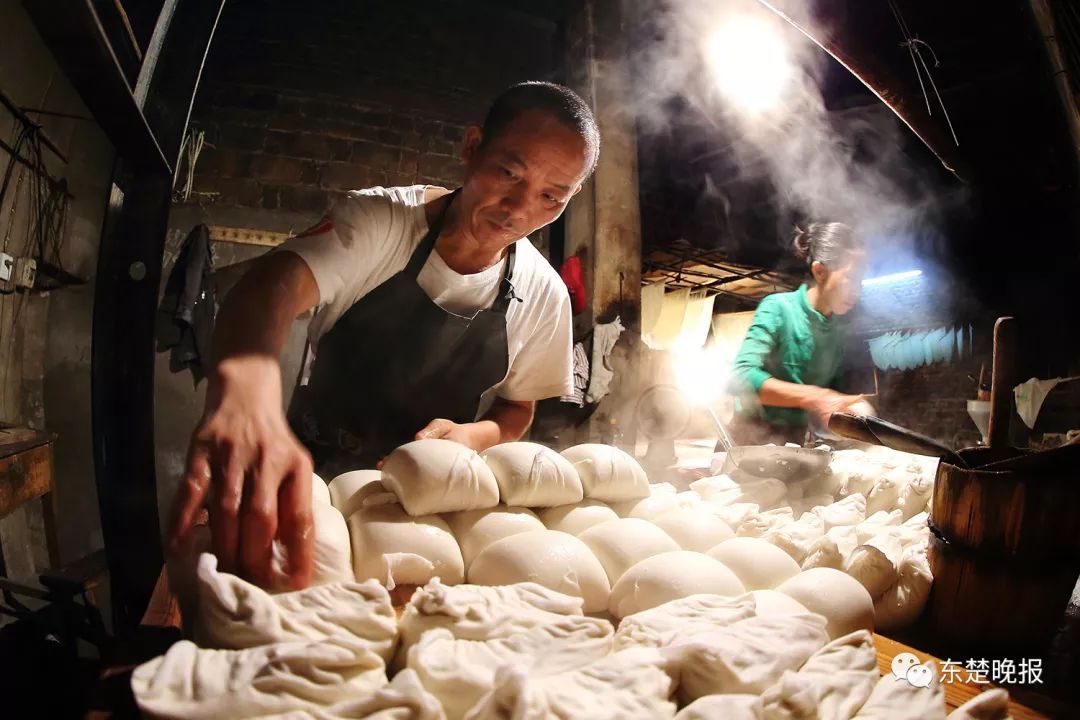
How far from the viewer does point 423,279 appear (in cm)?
240

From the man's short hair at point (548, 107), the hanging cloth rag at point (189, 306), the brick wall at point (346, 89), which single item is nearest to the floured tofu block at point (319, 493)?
the man's short hair at point (548, 107)

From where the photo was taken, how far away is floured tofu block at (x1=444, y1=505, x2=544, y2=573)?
1346 mm

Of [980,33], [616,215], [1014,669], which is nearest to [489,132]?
[1014,669]

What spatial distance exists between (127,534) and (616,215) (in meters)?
4.63

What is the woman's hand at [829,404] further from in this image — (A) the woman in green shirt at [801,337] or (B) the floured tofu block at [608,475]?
(B) the floured tofu block at [608,475]

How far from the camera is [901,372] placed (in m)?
9.79

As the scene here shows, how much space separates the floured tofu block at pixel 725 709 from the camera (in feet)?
2.61

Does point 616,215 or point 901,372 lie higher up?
point 616,215

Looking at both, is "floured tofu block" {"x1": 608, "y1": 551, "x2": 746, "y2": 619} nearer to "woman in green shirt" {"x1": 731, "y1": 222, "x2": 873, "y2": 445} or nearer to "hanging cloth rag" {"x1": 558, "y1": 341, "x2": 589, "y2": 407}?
"woman in green shirt" {"x1": 731, "y1": 222, "x2": 873, "y2": 445}

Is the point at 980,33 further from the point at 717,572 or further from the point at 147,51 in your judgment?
the point at 147,51

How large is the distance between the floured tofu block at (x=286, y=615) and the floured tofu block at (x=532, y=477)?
574 mm

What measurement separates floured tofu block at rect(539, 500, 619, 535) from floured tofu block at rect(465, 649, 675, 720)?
1.95ft

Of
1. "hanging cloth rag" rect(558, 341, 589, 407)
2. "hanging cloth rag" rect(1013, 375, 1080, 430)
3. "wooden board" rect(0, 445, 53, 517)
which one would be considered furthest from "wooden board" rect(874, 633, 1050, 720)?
"hanging cloth rag" rect(1013, 375, 1080, 430)

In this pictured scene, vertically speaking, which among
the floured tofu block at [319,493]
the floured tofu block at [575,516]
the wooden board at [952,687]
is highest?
the floured tofu block at [319,493]
